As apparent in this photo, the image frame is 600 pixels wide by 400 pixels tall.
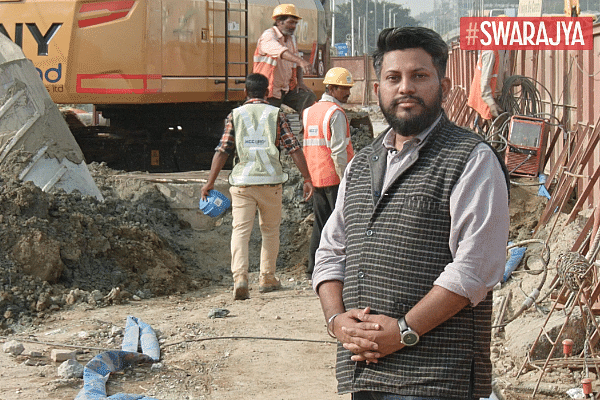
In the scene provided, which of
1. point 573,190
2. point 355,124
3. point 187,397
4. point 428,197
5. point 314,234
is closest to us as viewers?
point 428,197

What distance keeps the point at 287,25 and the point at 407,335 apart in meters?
8.12

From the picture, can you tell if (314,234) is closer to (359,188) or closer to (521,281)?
(521,281)

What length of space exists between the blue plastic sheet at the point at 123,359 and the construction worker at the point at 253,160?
1.30 metres

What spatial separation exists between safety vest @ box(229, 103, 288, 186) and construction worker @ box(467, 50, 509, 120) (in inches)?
161

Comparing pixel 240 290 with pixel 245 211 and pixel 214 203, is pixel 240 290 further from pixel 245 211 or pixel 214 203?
pixel 214 203

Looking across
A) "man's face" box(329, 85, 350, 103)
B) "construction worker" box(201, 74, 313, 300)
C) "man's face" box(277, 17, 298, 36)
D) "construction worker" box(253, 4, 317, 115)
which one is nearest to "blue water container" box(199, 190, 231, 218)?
"construction worker" box(201, 74, 313, 300)

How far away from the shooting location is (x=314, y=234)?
7957 mm

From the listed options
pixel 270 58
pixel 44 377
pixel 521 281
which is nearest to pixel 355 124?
pixel 270 58

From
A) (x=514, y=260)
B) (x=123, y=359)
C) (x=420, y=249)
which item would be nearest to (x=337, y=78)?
(x=514, y=260)

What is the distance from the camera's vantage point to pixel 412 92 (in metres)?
2.47

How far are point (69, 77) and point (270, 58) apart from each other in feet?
9.59

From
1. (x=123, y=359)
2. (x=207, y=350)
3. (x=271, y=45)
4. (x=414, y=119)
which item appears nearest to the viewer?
(x=414, y=119)

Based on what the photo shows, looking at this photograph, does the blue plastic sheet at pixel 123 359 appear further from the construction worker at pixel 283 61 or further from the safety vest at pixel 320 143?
the construction worker at pixel 283 61

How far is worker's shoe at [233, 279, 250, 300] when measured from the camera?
738cm
